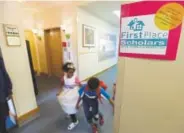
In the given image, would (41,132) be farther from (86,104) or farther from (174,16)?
(174,16)

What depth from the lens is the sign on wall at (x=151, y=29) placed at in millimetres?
503

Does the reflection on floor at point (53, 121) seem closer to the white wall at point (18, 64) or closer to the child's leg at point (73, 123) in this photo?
the child's leg at point (73, 123)

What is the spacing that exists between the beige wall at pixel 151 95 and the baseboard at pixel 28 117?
1.94m

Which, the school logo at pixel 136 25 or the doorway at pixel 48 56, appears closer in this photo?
the school logo at pixel 136 25

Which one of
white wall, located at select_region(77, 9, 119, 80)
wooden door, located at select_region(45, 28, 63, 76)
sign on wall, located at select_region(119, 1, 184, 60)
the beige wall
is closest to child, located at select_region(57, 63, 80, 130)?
the beige wall

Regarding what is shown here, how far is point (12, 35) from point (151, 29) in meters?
1.94

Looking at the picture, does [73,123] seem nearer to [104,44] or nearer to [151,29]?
[151,29]

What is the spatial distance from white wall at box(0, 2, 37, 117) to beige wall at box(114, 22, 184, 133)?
176cm

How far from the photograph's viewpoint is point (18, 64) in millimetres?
1869

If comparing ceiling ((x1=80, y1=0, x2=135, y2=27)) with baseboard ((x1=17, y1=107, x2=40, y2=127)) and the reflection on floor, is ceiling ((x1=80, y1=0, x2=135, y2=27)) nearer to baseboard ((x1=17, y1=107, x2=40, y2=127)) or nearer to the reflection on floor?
the reflection on floor

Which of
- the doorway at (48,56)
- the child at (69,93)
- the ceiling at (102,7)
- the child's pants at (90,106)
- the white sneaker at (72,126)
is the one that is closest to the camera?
the child's pants at (90,106)

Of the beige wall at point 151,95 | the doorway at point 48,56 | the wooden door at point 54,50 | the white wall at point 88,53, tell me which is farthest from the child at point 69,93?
the wooden door at point 54,50

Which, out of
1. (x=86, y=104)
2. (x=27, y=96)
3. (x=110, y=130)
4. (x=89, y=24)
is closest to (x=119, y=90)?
(x=86, y=104)

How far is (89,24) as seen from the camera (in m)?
4.14
